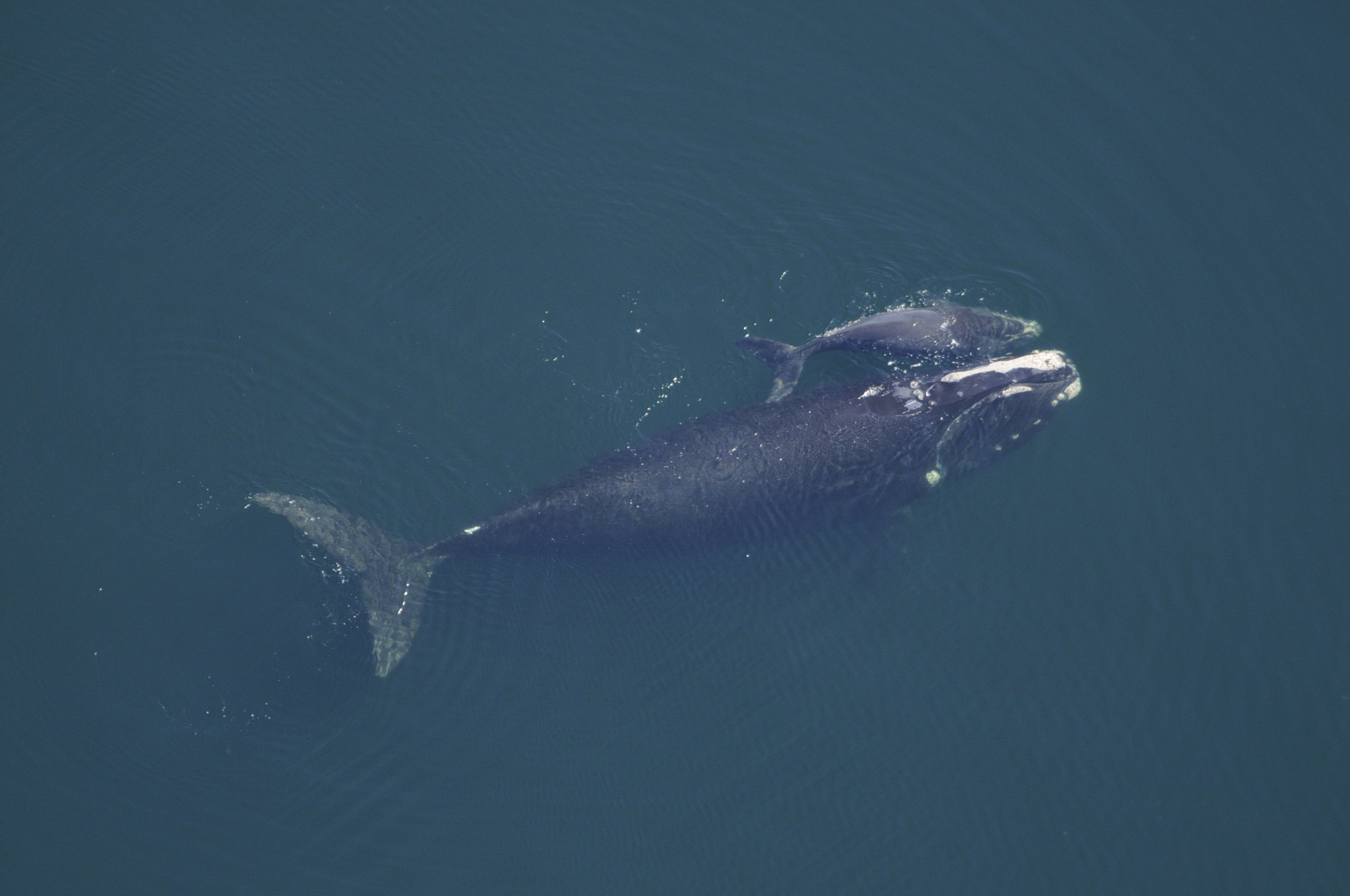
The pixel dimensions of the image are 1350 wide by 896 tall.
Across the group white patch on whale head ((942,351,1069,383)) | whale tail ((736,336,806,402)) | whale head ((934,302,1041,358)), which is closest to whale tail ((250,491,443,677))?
whale tail ((736,336,806,402))

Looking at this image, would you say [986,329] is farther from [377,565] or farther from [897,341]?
[377,565]

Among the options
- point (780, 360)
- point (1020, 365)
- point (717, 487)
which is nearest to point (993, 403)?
point (1020, 365)

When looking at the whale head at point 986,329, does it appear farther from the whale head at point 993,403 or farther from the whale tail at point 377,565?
the whale tail at point 377,565

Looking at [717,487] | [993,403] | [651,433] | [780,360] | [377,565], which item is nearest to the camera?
[717,487]

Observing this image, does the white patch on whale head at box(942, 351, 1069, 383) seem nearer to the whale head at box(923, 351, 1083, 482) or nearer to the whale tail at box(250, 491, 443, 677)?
the whale head at box(923, 351, 1083, 482)

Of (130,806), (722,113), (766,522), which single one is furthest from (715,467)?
(130,806)
